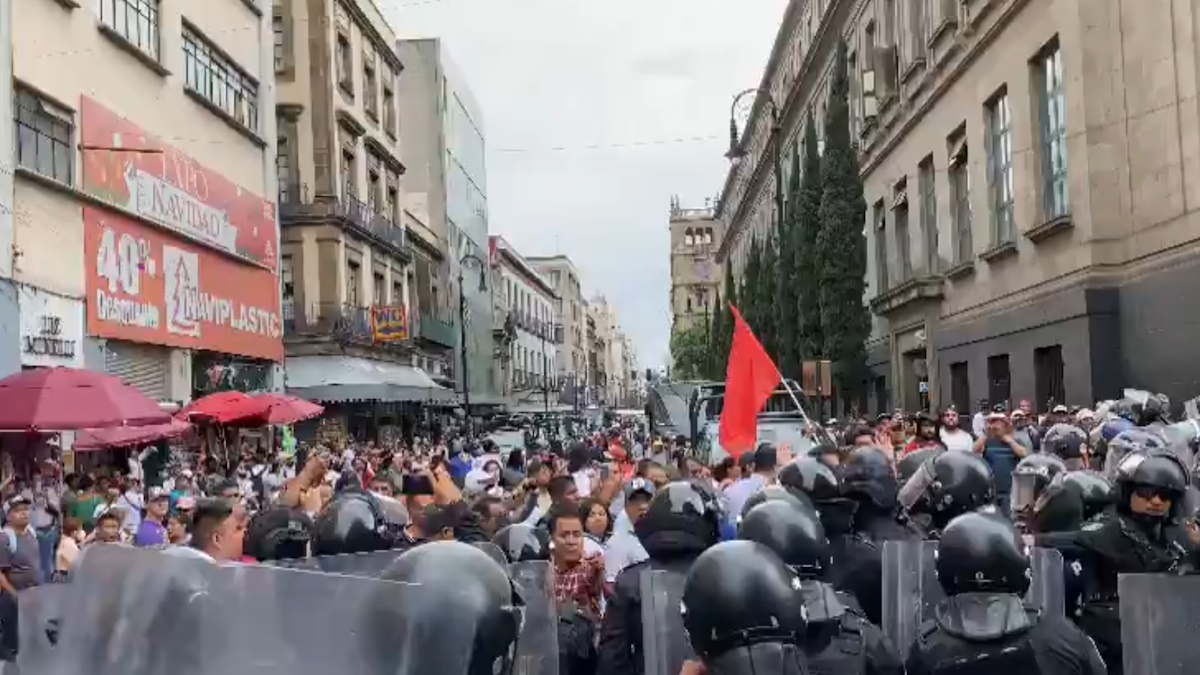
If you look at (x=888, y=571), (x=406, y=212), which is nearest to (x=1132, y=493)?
(x=888, y=571)

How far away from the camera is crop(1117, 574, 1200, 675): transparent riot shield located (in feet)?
11.2

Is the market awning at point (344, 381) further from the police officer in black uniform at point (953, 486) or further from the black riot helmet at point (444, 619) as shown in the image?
the black riot helmet at point (444, 619)

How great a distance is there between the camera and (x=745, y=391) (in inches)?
445

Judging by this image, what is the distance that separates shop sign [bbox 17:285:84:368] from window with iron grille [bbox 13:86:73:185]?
1.75 m

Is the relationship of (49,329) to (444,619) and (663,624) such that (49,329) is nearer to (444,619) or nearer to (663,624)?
(663,624)

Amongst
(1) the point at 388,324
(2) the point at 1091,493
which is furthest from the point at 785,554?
(1) the point at 388,324

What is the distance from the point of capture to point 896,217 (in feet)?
101

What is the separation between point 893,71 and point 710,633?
27.8 m

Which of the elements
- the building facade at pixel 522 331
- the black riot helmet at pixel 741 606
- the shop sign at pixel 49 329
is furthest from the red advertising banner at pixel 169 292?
the building facade at pixel 522 331

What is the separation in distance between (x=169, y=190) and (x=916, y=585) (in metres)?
19.7

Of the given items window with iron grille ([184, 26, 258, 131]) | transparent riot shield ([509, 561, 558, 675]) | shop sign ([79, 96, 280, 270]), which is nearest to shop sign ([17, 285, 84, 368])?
shop sign ([79, 96, 280, 270])

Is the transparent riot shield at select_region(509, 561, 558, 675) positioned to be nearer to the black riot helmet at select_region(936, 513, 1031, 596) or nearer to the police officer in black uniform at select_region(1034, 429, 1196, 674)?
the black riot helmet at select_region(936, 513, 1031, 596)

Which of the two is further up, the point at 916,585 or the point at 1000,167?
the point at 1000,167

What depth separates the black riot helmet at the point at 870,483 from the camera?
5.89 meters
